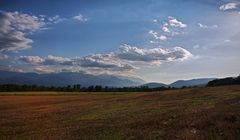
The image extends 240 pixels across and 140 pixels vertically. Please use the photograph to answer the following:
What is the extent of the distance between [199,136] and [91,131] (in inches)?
368

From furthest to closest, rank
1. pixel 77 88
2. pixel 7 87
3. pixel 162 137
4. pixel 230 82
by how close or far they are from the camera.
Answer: pixel 77 88 → pixel 7 87 → pixel 230 82 → pixel 162 137

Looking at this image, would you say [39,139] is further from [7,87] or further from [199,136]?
[7,87]

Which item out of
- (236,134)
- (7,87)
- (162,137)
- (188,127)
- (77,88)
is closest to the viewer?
(236,134)

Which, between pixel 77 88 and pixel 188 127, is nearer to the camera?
pixel 188 127

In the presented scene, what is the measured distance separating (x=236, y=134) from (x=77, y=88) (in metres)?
173

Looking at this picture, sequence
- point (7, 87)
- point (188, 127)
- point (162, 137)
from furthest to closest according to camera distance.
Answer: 1. point (7, 87)
2. point (188, 127)
3. point (162, 137)

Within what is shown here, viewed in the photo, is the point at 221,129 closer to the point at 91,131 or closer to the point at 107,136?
the point at 107,136

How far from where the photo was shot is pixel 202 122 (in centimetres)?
2183

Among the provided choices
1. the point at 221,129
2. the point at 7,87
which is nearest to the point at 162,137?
the point at 221,129

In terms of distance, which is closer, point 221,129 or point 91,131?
point 221,129

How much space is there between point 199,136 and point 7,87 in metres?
169

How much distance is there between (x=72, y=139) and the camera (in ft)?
69.2

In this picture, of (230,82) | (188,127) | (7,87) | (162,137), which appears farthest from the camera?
(7,87)

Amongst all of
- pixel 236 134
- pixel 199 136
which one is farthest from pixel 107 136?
pixel 236 134
